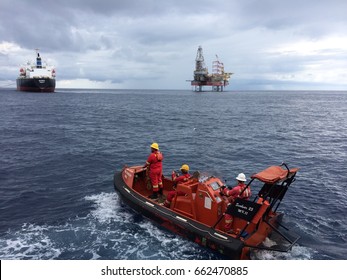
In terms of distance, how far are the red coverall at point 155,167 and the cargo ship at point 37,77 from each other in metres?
92.0

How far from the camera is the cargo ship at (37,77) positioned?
300ft

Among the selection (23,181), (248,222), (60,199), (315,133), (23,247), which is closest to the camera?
(248,222)

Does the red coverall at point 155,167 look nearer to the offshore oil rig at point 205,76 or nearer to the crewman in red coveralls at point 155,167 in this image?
the crewman in red coveralls at point 155,167

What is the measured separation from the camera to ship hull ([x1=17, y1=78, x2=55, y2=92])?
90938mm

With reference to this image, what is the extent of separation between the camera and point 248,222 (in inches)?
318

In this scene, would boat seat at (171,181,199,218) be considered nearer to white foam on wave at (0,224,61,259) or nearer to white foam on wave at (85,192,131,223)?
white foam on wave at (85,192,131,223)

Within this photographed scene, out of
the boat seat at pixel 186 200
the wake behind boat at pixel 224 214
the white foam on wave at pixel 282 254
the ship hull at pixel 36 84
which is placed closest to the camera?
the wake behind boat at pixel 224 214

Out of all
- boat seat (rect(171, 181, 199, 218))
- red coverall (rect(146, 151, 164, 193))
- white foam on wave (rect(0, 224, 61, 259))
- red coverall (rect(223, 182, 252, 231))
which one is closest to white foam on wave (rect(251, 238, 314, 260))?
red coverall (rect(223, 182, 252, 231))

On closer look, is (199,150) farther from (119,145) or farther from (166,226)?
(166,226)

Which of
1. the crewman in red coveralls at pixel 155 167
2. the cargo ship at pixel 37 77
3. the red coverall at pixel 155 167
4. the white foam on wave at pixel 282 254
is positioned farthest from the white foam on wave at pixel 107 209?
the cargo ship at pixel 37 77

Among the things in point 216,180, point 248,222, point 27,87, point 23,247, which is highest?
point 27,87

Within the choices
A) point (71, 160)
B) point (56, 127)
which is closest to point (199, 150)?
point (71, 160)

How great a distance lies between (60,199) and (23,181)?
329 centimetres

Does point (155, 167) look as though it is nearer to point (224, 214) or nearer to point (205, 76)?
point (224, 214)
